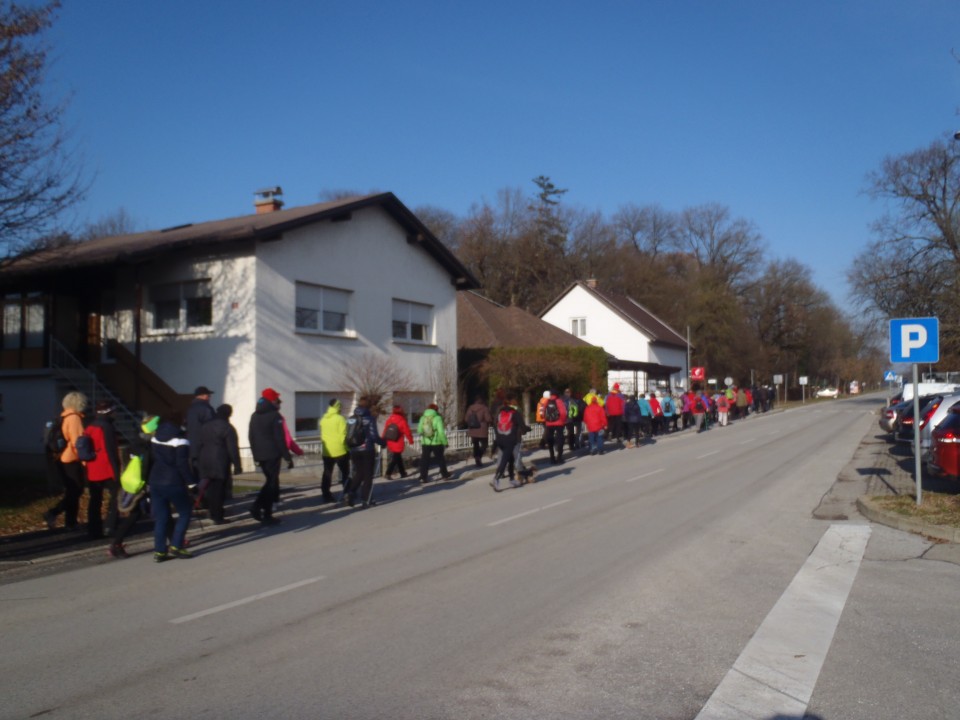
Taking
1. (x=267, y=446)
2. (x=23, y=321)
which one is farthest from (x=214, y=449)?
(x=23, y=321)

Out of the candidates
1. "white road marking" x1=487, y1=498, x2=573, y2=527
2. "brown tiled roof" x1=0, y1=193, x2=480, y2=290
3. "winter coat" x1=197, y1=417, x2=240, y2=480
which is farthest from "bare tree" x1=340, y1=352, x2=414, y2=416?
"winter coat" x1=197, y1=417, x2=240, y2=480

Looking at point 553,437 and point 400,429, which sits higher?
point 400,429

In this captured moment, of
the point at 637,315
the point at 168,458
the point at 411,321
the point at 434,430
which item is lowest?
the point at 434,430

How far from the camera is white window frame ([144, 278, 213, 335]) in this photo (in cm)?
2117

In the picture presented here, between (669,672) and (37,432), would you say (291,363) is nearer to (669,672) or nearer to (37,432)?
(37,432)

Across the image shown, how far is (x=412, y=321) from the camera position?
25.9 metres

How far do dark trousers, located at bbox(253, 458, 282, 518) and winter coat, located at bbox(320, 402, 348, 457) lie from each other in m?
1.82

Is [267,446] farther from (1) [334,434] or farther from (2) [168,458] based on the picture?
(2) [168,458]

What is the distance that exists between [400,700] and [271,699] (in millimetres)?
769

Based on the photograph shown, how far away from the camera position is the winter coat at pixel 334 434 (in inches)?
561

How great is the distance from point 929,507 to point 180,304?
1718 centimetres

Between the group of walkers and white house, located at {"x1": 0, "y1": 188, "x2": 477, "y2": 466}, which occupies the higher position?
white house, located at {"x1": 0, "y1": 188, "x2": 477, "y2": 466}

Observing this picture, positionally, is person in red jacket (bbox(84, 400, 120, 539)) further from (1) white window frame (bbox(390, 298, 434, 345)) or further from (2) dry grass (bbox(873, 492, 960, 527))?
(1) white window frame (bbox(390, 298, 434, 345))

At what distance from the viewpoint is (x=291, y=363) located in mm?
21078
